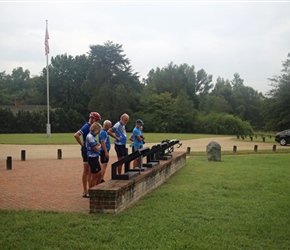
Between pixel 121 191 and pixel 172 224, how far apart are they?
123 cm

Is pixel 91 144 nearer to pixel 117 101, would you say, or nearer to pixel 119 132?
pixel 119 132

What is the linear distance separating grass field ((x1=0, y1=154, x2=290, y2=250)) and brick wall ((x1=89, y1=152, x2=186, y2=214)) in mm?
170

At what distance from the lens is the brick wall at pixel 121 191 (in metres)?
6.20

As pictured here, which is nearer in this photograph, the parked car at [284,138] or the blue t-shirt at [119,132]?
the blue t-shirt at [119,132]

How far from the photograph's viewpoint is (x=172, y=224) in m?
5.64

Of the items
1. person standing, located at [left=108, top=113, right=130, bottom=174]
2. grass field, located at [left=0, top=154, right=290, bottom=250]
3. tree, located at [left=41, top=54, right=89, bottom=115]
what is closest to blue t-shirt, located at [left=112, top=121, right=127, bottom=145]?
person standing, located at [left=108, top=113, right=130, bottom=174]

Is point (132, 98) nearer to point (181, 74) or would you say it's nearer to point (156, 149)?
point (181, 74)

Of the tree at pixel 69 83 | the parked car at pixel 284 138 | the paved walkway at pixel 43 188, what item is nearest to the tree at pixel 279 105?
the parked car at pixel 284 138

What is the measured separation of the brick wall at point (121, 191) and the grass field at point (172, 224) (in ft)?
0.56

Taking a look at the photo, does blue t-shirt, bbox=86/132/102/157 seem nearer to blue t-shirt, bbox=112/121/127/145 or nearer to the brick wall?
the brick wall

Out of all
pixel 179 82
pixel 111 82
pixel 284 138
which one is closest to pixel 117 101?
pixel 111 82

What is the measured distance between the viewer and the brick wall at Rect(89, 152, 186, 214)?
620cm

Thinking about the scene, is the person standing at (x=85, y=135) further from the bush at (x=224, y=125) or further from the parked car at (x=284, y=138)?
the bush at (x=224, y=125)

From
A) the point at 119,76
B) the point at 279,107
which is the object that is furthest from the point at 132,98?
the point at 279,107
